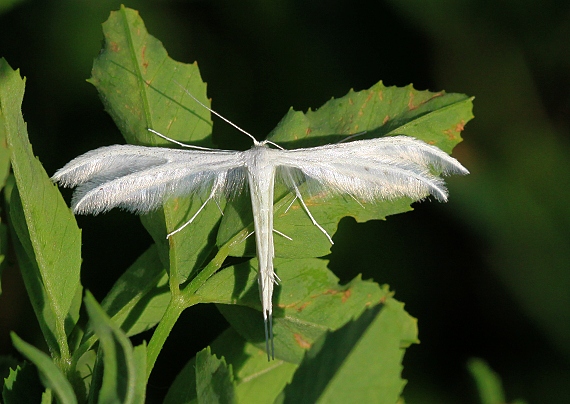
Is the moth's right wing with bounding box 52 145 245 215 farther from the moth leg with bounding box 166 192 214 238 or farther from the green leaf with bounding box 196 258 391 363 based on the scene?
the green leaf with bounding box 196 258 391 363

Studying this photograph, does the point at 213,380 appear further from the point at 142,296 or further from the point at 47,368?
the point at 142,296

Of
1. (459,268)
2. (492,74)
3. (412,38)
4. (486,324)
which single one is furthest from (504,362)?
(412,38)

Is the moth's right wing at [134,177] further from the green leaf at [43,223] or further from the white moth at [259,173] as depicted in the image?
the green leaf at [43,223]

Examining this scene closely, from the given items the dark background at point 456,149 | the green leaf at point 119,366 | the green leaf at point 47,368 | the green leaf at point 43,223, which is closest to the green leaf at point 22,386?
the green leaf at point 43,223

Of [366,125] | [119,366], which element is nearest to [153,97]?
[366,125]

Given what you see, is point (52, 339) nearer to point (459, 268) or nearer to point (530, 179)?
point (459, 268)

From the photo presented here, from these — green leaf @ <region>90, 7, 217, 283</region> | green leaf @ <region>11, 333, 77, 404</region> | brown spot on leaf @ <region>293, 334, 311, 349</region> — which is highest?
green leaf @ <region>90, 7, 217, 283</region>

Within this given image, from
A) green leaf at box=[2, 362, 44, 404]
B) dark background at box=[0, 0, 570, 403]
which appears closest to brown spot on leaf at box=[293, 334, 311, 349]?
green leaf at box=[2, 362, 44, 404]
